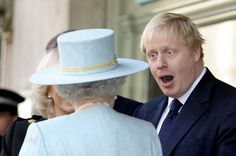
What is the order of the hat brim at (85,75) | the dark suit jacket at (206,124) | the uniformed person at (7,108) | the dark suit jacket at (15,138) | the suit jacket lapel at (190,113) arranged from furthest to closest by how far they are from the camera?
the uniformed person at (7,108) → the dark suit jacket at (15,138) → the suit jacket lapel at (190,113) → the dark suit jacket at (206,124) → the hat brim at (85,75)

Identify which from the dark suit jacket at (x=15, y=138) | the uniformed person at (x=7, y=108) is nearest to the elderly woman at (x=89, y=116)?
the dark suit jacket at (x=15, y=138)

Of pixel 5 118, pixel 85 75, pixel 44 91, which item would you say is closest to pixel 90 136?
pixel 85 75

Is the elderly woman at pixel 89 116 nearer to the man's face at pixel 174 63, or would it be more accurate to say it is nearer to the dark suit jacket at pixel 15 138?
the man's face at pixel 174 63

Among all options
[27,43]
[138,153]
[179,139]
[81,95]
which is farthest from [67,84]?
[27,43]

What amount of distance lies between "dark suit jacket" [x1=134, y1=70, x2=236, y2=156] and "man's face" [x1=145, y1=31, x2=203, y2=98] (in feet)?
0.22

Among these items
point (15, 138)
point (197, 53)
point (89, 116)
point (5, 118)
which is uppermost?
point (197, 53)

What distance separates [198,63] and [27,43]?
15.2 feet

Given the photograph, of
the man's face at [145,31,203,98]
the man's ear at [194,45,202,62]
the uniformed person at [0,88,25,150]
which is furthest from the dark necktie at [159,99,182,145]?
the uniformed person at [0,88,25,150]

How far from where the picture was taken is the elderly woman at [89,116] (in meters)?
2.78

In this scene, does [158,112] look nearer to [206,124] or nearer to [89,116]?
[206,124]

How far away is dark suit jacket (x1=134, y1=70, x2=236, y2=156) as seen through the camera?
11.5 feet

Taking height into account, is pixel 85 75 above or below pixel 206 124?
above

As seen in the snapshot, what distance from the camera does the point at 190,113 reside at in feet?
12.2

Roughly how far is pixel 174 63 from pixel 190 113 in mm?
276
